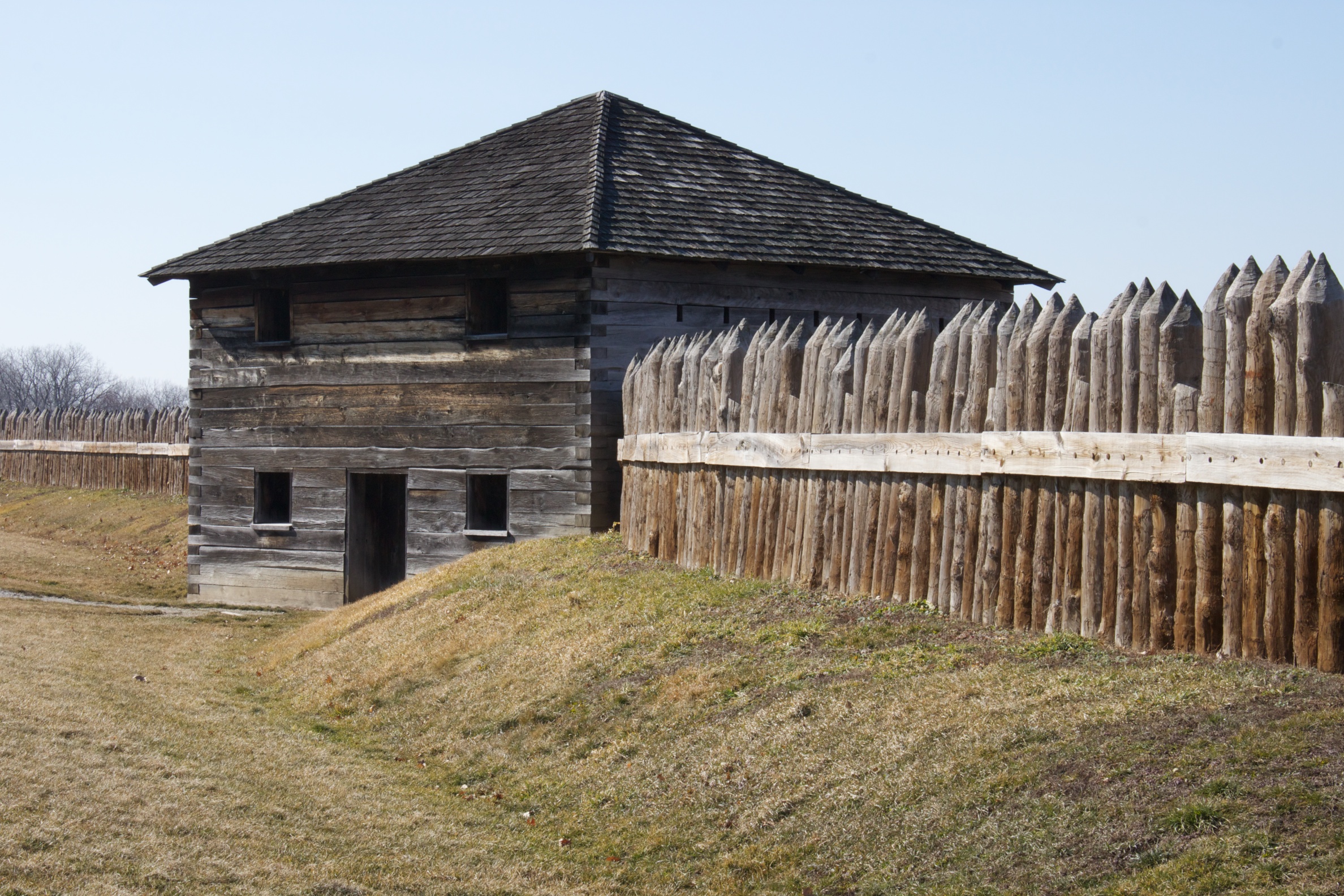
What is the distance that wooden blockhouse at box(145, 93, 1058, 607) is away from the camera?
16.3 meters

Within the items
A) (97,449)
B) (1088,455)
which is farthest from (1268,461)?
(97,449)

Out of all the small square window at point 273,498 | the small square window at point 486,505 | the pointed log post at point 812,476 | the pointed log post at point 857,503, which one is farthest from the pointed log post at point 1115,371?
the small square window at point 273,498

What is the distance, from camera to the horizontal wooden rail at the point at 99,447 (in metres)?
31.6

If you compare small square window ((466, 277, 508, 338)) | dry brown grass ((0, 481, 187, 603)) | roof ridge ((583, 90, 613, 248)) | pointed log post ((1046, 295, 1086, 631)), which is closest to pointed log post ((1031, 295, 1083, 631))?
pointed log post ((1046, 295, 1086, 631))

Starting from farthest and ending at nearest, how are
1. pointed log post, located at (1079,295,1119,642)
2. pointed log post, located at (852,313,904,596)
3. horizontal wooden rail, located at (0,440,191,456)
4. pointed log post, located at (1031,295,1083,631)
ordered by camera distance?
horizontal wooden rail, located at (0,440,191,456) < pointed log post, located at (852,313,904,596) < pointed log post, located at (1031,295,1083,631) < pointed log post, located at (1079,295,1119,642)

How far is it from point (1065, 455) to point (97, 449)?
106 ft

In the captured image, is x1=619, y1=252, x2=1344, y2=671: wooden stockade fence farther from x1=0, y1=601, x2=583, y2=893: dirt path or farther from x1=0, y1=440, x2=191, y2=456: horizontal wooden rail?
x1=0, y1=440, x2=191, y2=456: horizontal wooden rail

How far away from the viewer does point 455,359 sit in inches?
671

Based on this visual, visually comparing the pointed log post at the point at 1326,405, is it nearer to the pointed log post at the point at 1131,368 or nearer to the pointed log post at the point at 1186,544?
the pointed log post at the point at 1186,544

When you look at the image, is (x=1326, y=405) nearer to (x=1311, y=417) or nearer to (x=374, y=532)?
(x=1311, y=417)

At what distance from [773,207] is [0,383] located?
9042cm

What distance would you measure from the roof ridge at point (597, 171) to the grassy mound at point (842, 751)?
5981 mm

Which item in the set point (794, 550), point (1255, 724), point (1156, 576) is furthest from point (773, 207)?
point (1255, 724)

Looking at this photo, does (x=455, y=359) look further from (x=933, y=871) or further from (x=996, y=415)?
(x=933, y=871)
